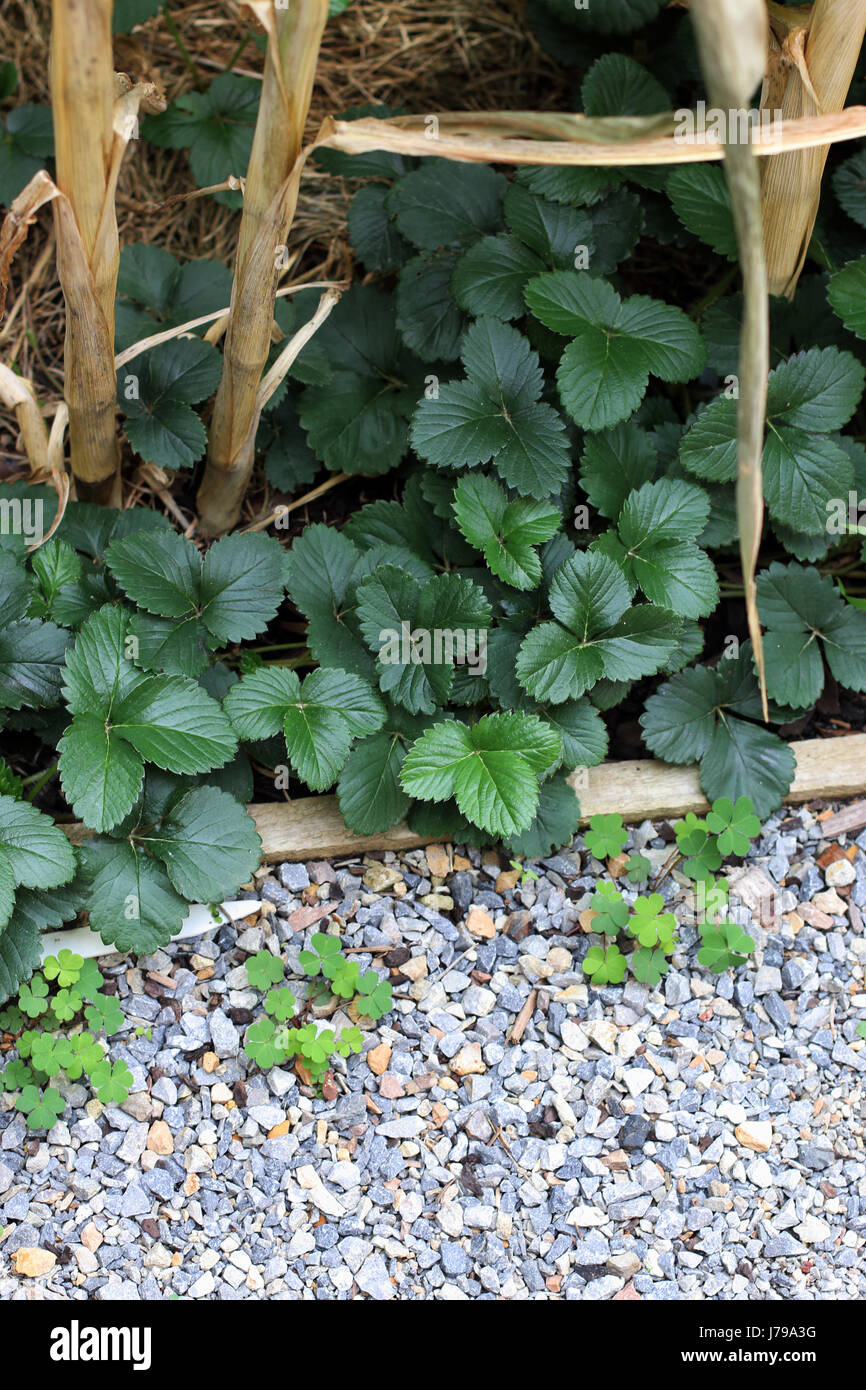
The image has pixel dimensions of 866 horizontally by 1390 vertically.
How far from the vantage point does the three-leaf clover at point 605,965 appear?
164cm

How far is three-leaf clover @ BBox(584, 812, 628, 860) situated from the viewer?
5.65 feet

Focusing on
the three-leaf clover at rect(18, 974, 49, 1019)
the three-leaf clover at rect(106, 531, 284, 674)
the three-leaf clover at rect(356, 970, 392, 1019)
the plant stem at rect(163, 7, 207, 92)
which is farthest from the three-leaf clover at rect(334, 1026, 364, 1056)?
the plant stem at rect(163, 7, 207, 92)

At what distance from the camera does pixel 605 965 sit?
5.39 ft

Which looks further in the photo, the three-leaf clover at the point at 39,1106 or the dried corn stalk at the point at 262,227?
the three-leaf clover at the point at 39,1106

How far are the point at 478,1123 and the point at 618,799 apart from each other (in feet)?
1.75

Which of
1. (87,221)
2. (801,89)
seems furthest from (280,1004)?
(801,89)

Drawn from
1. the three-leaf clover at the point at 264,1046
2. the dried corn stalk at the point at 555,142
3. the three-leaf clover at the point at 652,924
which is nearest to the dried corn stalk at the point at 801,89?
the dried corn stalk at the point at 555,142

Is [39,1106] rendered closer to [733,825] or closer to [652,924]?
[652,924]

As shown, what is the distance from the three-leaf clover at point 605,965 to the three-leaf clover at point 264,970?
16.8 inches

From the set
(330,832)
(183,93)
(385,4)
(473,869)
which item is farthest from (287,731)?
(385,4)

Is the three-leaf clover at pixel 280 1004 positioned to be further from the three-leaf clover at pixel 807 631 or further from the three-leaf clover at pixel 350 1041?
the three-leaf clover at pixel 807 631

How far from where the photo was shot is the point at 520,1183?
1.51 m

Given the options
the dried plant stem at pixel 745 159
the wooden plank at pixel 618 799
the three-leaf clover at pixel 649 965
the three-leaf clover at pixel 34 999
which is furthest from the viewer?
the wooden plank at pixel 618 799
